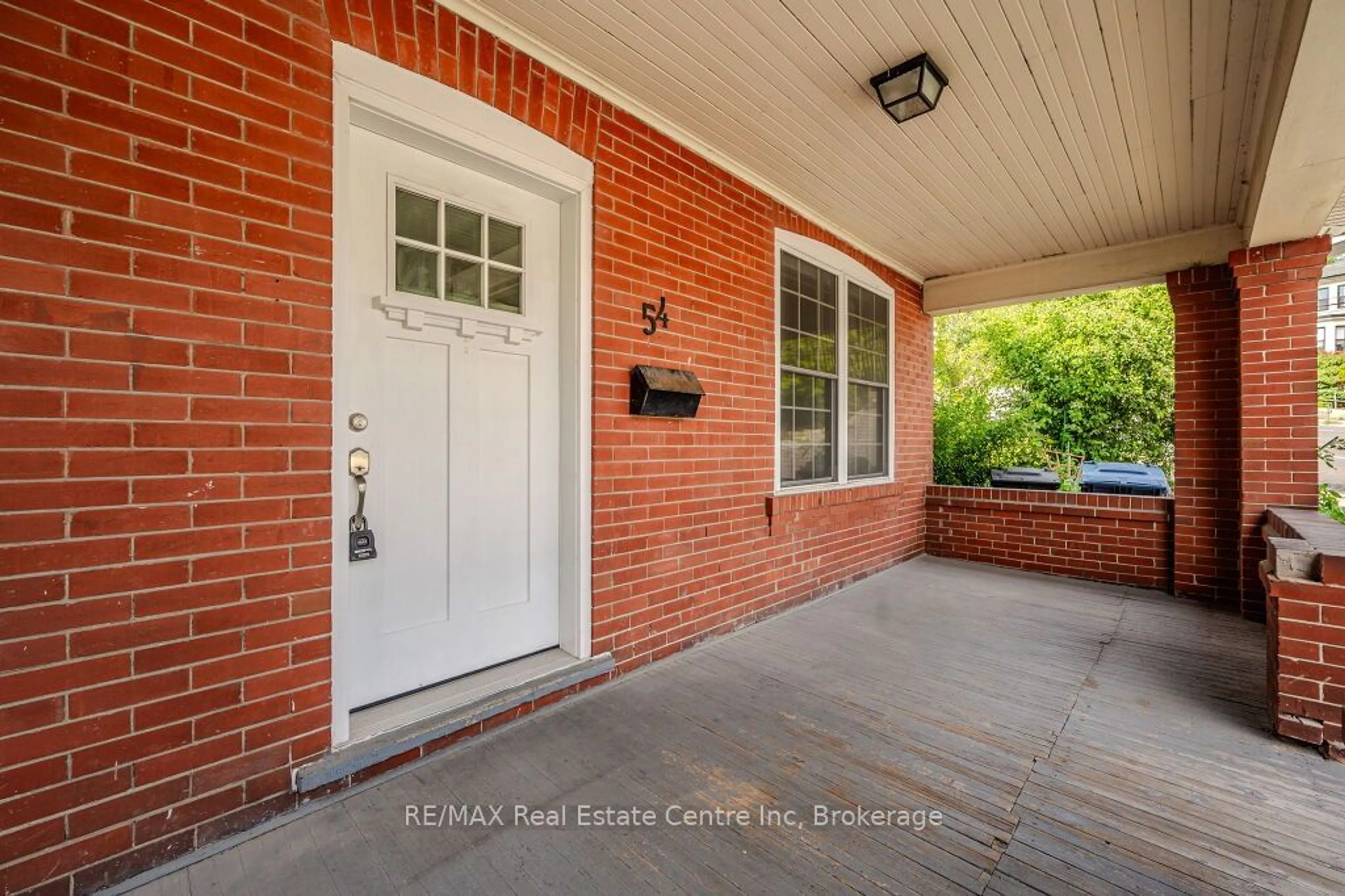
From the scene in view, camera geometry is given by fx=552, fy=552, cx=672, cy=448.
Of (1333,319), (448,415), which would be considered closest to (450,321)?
(448,415)

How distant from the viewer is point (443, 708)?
7.24ft

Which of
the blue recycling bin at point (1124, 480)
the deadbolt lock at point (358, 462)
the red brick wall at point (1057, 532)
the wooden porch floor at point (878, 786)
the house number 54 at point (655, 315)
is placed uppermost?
the house number 54 at point (655, 315)

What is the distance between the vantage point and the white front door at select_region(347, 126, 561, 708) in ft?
7.05

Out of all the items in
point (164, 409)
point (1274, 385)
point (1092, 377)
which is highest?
point (1092, 377)

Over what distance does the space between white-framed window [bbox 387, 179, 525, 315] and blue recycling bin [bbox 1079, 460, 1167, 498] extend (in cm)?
544

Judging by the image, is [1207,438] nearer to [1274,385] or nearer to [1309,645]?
[1274,385]

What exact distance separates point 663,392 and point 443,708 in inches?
69.3

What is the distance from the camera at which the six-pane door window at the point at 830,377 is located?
4.19 m

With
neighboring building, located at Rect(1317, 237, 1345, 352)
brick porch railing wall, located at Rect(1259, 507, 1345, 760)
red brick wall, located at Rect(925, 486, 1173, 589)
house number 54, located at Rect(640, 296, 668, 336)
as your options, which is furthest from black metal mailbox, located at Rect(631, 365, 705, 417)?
neighboring building, located at Rect(1317, 237, 1345, 352)

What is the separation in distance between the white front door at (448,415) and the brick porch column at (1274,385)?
4761 millimetres

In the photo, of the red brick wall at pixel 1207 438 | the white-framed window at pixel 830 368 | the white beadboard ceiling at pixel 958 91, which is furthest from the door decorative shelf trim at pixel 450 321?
the red brick wall at pixel 1207 438

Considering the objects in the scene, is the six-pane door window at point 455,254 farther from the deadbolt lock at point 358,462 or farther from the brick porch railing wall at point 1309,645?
the brick porch railing wall at point 1309,645

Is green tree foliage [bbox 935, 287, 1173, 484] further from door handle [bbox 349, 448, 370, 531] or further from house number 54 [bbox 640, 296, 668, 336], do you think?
door handle [bbox 349, 448, 370, 531]

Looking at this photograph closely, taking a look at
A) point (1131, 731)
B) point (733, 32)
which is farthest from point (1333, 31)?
point (1131, 731)
